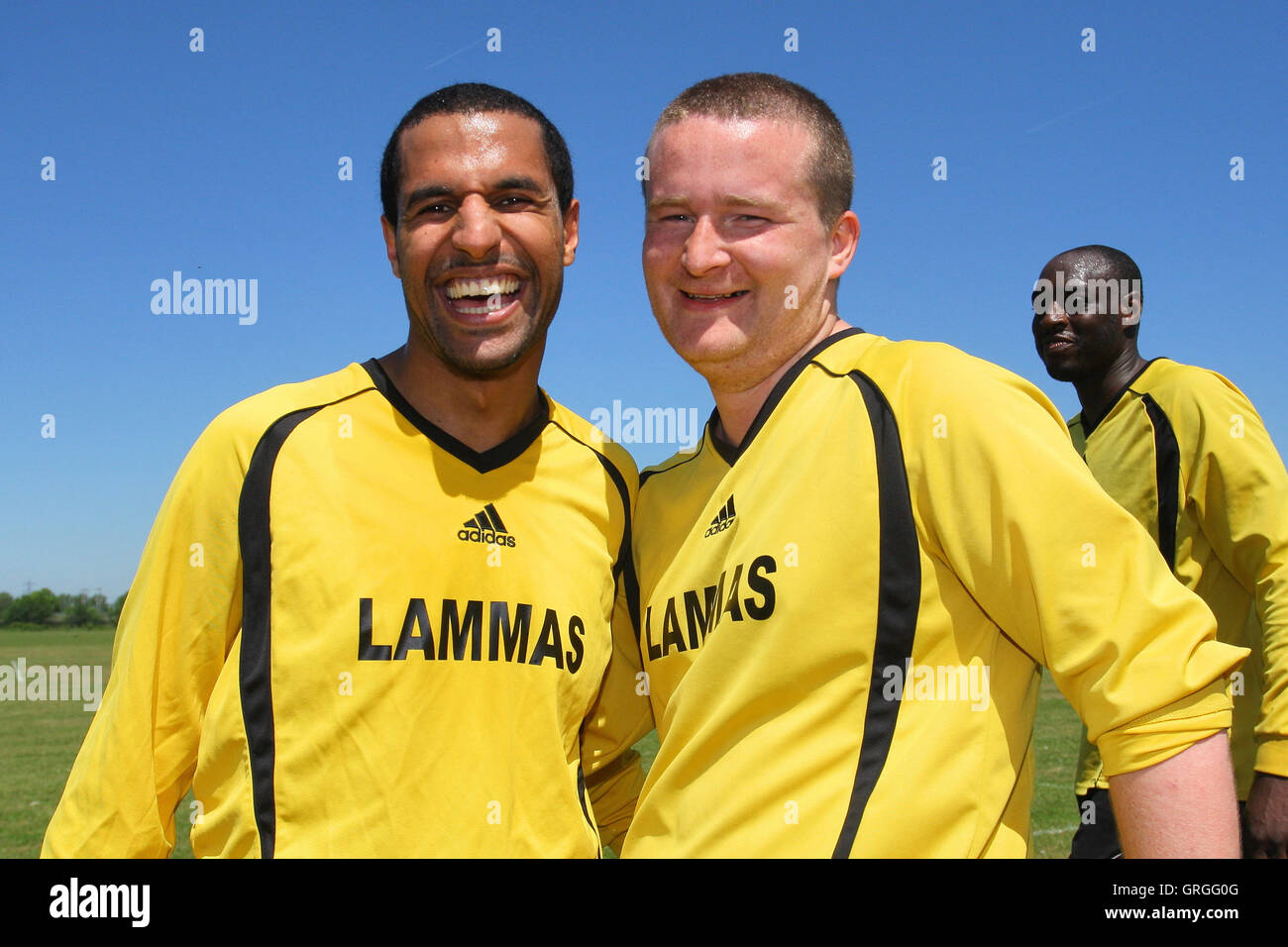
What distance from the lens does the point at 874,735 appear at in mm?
2305

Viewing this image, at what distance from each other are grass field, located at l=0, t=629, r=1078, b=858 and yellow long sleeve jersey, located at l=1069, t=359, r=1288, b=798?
420 centimetres

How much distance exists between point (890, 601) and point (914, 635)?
0.10 m

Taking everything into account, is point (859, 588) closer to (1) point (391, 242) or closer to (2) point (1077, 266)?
(1) point (391, 242)

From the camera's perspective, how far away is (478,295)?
3180 millimetres

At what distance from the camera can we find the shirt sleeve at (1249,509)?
4000mm

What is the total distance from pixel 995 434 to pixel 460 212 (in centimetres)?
186

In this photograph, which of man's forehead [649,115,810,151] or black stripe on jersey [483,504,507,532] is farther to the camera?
black stripe on jersey [483,504,507,532]

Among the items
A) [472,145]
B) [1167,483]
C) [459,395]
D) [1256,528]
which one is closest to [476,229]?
[472,145]

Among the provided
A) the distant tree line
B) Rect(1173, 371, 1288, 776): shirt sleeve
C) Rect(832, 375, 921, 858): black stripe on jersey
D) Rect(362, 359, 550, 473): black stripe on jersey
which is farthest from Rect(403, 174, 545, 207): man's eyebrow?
the distant tree line

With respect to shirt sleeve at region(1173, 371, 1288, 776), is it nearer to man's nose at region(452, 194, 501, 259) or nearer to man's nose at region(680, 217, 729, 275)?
man's nose at region(680, 217, 729, 275)

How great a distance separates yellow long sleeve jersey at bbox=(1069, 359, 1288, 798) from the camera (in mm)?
4234

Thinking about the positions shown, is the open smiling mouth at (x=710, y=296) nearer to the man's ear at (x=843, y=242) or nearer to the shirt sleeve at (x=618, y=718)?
the man's ear at (x=843, y=242)
